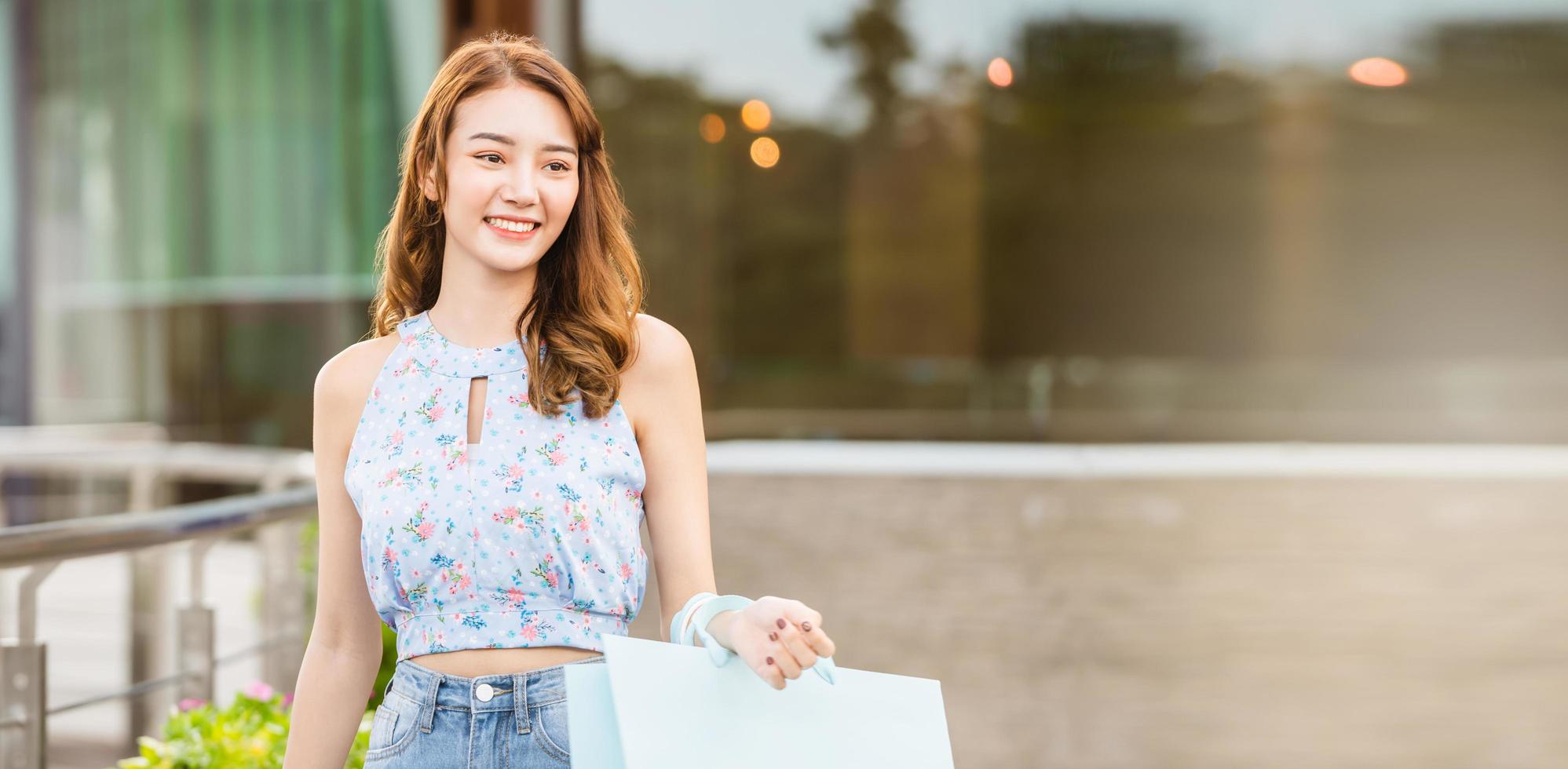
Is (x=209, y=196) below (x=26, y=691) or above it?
above

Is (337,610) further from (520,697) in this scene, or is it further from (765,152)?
(765,152)

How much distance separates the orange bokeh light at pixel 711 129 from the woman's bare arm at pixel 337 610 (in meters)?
6.07

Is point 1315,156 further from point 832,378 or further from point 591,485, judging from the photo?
point 591,485

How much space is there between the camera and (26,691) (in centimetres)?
304

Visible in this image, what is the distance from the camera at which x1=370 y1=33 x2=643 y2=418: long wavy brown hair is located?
1665mm

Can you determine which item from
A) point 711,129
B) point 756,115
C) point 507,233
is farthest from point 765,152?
point 507,233

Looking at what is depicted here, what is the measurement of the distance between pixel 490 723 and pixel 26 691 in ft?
6.41

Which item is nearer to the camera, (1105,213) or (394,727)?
(394,727)

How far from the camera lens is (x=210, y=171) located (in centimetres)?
1062

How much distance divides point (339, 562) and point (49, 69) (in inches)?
460

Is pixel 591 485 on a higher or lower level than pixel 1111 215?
lower

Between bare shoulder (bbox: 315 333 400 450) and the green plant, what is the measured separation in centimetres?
152

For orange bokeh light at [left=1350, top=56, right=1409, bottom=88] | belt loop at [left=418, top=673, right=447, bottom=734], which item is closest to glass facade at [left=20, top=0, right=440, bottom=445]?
orange bokeh light at [left=1350, top=56, right=1409, bottom=88]

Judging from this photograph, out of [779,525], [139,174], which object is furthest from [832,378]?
[139,174]
